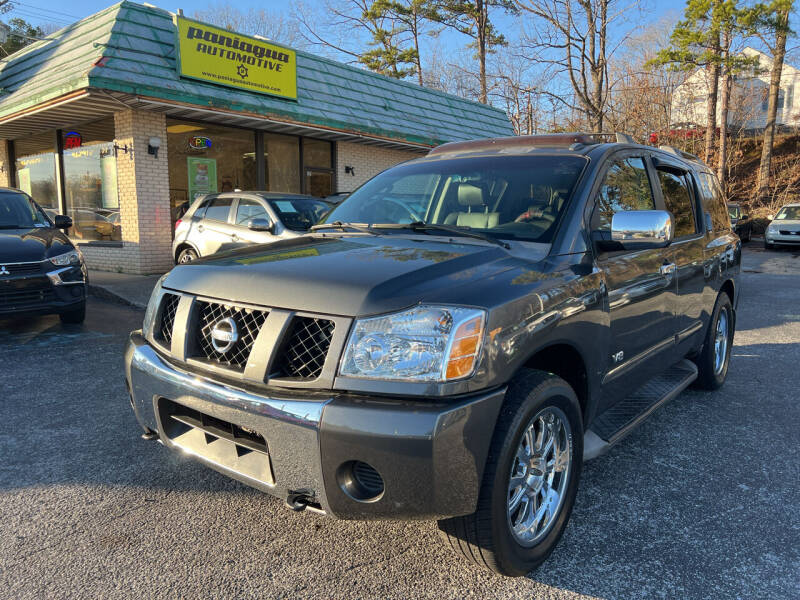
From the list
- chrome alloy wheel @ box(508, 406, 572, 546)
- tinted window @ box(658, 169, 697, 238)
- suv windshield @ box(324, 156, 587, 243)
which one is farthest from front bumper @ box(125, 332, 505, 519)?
tinted window @ box(658, 169, 697, 238)

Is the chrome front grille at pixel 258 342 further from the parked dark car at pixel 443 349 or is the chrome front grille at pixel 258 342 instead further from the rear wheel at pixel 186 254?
the rear wheel at pixel 186 254

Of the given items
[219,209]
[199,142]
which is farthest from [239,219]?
[199,142]

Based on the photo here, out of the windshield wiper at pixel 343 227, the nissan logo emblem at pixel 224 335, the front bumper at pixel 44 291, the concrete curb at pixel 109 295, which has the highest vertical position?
the windshield wiper at pixel 343 227

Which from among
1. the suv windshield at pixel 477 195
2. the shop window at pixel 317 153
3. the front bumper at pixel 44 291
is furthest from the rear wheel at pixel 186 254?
the suv windshield at pixel 477 195

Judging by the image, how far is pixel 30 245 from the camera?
637cm

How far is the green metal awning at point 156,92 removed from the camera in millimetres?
9953

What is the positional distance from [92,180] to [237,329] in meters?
12.2

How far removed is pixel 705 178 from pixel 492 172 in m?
2.41

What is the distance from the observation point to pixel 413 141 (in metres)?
15.4

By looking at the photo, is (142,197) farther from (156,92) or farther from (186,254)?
(156,92)

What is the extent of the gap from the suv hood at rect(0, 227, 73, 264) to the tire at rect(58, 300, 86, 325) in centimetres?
66

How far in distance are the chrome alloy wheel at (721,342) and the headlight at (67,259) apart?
6594 millimetres

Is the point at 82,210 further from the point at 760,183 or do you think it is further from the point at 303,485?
the point at 760,183

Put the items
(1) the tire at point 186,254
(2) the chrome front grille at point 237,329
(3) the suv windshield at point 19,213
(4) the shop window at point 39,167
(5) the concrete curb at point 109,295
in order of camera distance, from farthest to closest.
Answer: (4) the shop window at point 39,167
(1) the tire at point 186,254
(5) the concrete curb at point 109,295
(3) the suv windshield at point 19,213
(2) the chrome front grille at point 237,329
